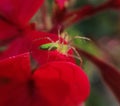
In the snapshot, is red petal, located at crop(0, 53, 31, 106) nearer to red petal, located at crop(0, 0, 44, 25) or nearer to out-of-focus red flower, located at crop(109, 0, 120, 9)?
red petal, located at crop(0, 0, 44, 25)

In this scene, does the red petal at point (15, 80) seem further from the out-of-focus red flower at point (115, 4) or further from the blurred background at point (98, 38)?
the out-of-focus red flower at point (115, 4)

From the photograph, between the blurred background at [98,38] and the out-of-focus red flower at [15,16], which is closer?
the out-of-focus red flower at [15,16]

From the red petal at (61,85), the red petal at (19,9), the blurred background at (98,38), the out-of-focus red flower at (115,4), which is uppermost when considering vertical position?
the red petal at (19,9)

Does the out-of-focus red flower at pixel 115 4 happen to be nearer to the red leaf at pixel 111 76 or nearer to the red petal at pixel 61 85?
the red leaf at pixel 111 76

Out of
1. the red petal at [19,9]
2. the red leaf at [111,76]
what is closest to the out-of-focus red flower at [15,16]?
the red petal at [19,9]

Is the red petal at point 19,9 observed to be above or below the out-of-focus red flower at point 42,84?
above

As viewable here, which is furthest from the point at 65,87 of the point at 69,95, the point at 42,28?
the point at 42,28
